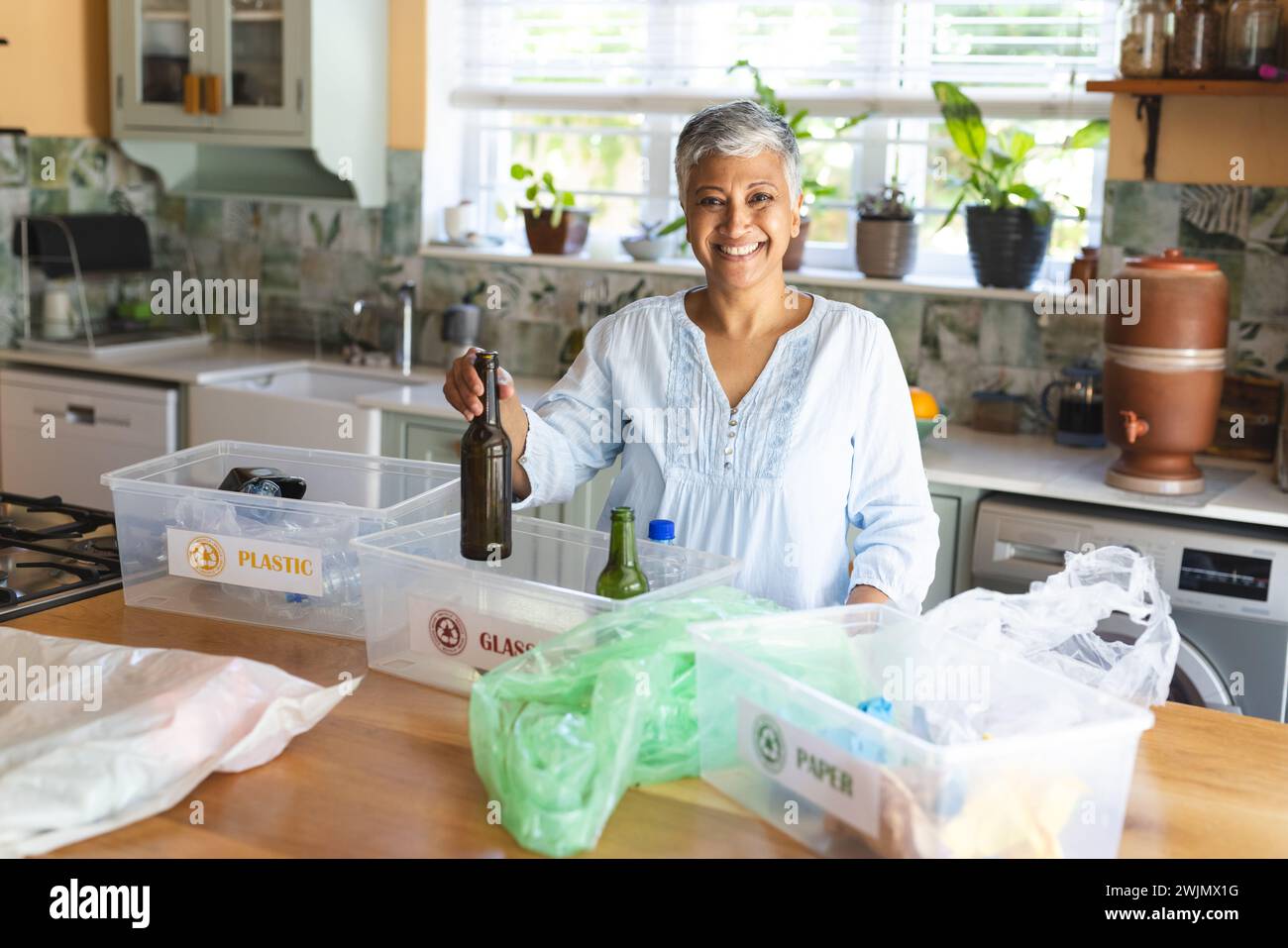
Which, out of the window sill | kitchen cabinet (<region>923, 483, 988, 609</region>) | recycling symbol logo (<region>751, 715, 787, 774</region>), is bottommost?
kitchen cabinet (<region>923, 483, 988, 609</region>)

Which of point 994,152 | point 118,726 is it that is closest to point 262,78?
point 994,152

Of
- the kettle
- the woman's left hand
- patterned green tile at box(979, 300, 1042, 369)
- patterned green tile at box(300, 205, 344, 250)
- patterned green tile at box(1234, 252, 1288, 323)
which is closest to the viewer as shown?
the woman's left hand

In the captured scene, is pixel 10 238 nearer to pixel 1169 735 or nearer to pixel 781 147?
pixel 781 147

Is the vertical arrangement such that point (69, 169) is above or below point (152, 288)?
above

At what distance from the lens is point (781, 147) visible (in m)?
1.93

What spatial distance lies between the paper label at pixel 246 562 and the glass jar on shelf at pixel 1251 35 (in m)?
2.33

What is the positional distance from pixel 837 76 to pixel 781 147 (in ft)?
6.23

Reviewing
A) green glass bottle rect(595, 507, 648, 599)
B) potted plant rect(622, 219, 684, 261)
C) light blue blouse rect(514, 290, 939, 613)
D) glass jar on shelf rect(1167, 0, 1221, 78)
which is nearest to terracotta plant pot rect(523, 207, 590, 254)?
potted plant rect(622, 219, 684, 261)

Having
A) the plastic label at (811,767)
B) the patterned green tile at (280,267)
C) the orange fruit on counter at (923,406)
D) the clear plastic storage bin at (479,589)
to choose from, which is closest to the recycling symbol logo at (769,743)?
the plastic label at (811,767)

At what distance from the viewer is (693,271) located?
12.5 ft

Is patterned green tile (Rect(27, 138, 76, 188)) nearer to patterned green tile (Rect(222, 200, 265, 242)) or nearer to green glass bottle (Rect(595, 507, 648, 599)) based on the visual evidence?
patterned green tile (Rect(222, 200, 265, 242))

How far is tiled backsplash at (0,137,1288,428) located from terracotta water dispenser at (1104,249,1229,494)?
51 cm

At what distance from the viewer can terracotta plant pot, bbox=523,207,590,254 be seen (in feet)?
13.2

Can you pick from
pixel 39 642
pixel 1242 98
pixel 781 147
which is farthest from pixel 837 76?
pixel 39 642
